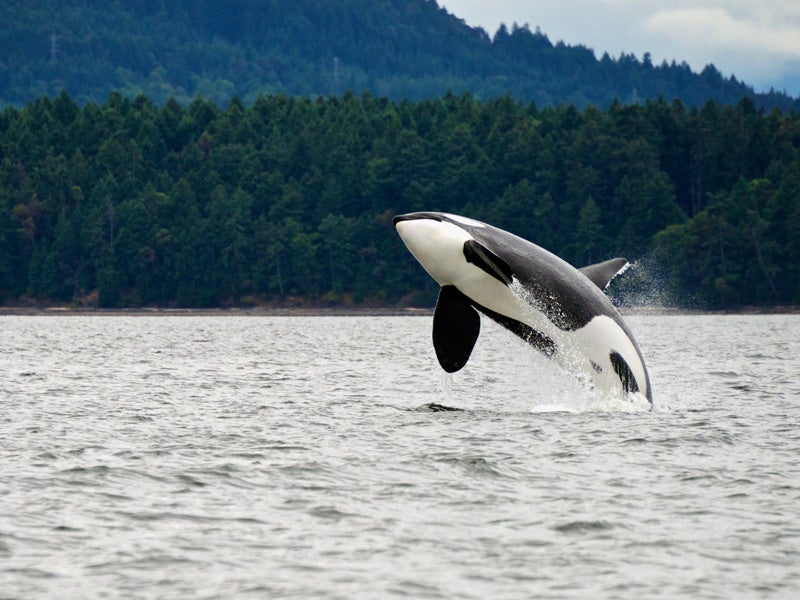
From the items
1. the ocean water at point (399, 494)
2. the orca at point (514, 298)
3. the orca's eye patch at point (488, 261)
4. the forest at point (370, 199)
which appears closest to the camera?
the ocean water at point (399, 494)

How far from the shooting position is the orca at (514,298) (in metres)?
23.3

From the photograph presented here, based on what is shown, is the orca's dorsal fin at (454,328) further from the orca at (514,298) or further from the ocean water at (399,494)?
the ocean water at (399,494)

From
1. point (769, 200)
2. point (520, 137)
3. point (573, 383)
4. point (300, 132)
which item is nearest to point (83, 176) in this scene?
point (300, 132)

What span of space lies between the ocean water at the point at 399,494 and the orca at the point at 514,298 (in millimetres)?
1354

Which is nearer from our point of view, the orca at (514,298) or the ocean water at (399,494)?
the ocean water at (399,494)

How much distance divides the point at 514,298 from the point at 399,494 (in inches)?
Result: 237

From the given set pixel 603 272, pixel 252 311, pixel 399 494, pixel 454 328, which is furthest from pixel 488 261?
pixel 252 311

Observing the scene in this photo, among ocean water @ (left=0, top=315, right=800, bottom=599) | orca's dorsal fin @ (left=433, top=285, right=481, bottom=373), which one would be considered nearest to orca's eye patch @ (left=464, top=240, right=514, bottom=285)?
orca's dorsal fin @ (left=433, top=285, right=481, bottom=373)

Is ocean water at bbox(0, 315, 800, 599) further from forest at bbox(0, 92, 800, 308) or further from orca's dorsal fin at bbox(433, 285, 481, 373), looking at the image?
forest at bbox(0, 92, 800, 308)

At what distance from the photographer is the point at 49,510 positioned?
17.8 metres

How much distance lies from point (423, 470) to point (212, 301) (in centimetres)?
13789

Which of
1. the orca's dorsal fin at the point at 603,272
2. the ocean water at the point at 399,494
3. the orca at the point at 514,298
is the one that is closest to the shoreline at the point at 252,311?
the ocean water at the point at 399,494

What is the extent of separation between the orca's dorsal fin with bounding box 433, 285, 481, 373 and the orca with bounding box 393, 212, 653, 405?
0.7 inches

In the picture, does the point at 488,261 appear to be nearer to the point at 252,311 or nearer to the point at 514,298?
the point at 514,298
